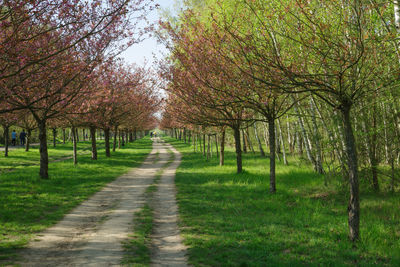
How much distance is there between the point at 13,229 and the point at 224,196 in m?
6.32

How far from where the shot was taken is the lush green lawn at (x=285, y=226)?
213 inches

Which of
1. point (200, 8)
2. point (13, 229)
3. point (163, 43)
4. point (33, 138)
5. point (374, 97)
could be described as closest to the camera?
point (13, 229)

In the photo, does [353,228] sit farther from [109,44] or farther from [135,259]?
[109,44]

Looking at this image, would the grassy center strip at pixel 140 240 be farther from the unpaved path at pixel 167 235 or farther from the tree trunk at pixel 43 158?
the tree trunk at pixel 43 158

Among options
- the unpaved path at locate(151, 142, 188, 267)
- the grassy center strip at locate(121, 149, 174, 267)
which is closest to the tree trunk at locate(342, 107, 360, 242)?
the unpaved path at locate(151, 142, 188, 267)

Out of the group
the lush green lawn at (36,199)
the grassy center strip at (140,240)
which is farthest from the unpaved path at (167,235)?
the lush green lawn at (36,199)

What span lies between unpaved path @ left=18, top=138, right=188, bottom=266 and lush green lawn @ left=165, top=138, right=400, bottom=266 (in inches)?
29.5

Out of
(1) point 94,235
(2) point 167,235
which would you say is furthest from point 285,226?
(1) point 94,235

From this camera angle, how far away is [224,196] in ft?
35.4

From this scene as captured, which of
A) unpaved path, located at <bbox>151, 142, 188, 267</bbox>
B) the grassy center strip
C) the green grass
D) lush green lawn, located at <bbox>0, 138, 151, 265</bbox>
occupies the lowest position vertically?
unpaved path, located at <bbox>151, 142, 188, 267</bbox>

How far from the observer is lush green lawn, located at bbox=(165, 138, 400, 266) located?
542 cm

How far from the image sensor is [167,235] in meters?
6.95

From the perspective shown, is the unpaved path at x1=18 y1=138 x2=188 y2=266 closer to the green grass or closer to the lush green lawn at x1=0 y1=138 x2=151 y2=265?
the lush green lawn at x1=0 y1=138 x2=151 y2=265

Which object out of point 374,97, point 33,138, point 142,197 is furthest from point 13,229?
point 33,138
